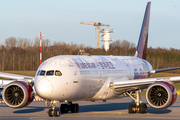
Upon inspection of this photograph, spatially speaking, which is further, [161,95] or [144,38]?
[144,38]

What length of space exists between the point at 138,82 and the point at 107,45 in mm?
125811

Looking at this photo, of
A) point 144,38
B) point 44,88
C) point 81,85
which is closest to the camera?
point 44,88

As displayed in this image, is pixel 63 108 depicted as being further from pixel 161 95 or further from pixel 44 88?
pixel 161 95

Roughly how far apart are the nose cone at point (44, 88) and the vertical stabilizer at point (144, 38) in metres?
17.6

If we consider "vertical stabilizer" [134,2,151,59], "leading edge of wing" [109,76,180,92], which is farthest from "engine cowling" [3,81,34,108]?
"vertical stabilizer" [134,2,151,59]

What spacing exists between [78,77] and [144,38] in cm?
1754

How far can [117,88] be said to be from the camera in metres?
25.0

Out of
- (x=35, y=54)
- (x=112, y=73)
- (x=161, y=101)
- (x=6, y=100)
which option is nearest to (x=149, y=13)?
(x=112, y=73)

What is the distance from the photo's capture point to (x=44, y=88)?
779 inches

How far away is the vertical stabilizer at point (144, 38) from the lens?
36406mm

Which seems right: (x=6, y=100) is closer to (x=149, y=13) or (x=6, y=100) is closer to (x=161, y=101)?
(x=161, y=101)

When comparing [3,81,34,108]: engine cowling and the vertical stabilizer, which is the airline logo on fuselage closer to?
[3,81,34,108]: engine cowling

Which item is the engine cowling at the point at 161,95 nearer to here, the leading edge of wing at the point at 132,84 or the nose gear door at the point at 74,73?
the leading edge of wing at the point at 132,84


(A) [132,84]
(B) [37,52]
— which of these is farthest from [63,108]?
(B) [37,52]
